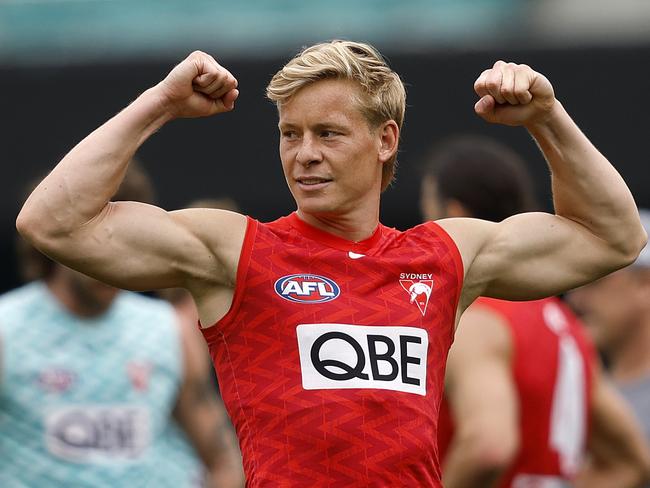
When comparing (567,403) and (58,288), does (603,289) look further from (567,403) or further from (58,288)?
(58,288)

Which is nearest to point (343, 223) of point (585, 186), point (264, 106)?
point (585, 186)

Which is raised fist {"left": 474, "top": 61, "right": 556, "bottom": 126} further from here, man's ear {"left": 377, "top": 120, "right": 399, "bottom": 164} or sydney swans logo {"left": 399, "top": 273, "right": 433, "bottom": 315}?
sydney swans logo {"left": 399, "top": 273, "right": 433, "bottom": 315}

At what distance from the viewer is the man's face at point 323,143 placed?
4410 mm

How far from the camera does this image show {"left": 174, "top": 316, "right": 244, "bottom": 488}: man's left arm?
7340 mm

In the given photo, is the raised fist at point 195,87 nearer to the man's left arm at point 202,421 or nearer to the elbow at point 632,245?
the elbow at point 632,245

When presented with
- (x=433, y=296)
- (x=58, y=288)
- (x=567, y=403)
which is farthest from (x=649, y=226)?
(x=433, y=296)

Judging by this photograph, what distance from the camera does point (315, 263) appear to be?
14.5 feet

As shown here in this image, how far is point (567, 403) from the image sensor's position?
6680mm

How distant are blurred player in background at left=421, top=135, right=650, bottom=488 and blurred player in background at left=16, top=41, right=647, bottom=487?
161cm

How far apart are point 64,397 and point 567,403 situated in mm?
2247

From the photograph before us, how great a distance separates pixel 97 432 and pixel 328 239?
263 centimetres

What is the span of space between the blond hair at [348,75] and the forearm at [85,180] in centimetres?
41

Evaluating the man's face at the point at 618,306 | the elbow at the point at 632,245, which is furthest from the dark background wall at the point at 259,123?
the elbow at the point at 632,245

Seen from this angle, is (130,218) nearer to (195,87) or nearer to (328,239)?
(195,87)
